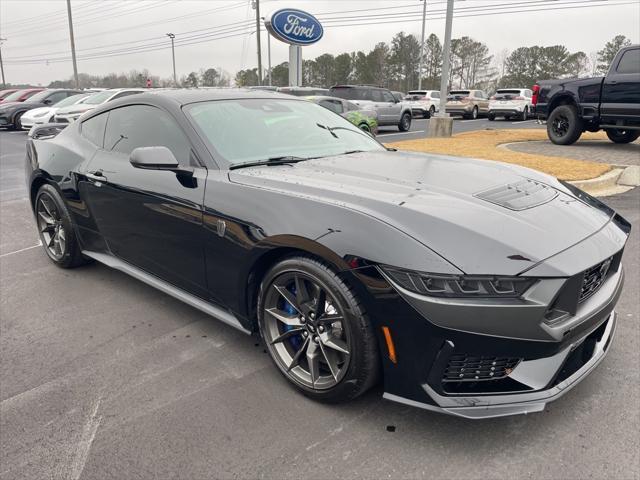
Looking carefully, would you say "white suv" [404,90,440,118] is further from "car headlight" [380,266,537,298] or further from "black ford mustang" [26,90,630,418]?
"car headlight" [380,266,537,298]

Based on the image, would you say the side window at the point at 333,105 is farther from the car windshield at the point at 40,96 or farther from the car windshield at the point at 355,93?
the car windshield at the point at 40,96

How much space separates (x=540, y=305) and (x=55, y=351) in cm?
276

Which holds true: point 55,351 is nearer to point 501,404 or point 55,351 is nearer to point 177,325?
point 177,325

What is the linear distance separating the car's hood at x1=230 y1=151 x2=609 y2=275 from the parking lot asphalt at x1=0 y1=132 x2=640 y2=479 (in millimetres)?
832

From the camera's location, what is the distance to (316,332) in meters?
2.40

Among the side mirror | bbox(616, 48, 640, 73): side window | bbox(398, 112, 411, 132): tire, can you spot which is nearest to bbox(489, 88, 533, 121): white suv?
bbox(398, 112, 411, 132): tire

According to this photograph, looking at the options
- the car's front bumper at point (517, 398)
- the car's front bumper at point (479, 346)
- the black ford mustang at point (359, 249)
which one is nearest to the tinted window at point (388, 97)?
the black ford mustang at point (359, 249)

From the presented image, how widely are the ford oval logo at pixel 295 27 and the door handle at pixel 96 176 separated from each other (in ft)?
59.3

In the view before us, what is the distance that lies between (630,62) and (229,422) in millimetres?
11375

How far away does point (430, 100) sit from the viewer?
2833cm

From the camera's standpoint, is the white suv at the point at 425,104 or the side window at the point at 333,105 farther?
the white suv at the point at 425,104

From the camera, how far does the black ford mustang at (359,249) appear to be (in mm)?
1949

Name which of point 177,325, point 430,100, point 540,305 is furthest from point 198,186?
point 430,100

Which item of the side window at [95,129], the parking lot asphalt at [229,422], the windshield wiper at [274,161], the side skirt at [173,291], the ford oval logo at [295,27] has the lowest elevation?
the parking lot asphalt at [229,422]
